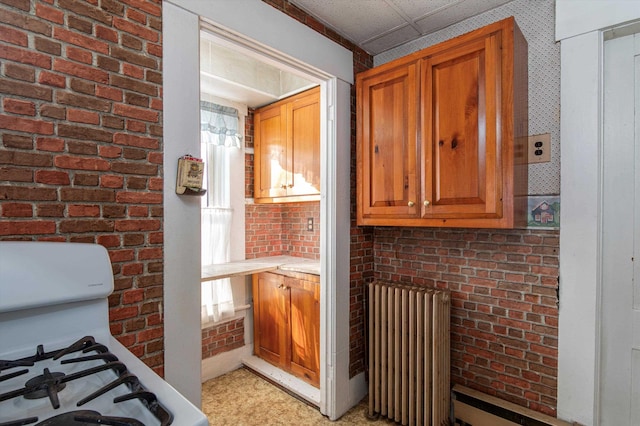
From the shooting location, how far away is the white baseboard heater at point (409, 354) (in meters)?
1.99

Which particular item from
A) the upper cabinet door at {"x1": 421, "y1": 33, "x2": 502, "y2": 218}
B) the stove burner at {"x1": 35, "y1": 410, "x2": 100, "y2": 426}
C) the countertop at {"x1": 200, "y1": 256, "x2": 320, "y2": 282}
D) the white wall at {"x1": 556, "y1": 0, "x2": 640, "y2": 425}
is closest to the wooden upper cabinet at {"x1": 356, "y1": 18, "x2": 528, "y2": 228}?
the upper cabinet door at {"x1": 421, "y1": 33, "x2": 502, "y2": 218}

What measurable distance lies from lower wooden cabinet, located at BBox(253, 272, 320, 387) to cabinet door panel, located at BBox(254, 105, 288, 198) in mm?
815

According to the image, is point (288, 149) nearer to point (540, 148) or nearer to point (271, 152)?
point (271, 152)

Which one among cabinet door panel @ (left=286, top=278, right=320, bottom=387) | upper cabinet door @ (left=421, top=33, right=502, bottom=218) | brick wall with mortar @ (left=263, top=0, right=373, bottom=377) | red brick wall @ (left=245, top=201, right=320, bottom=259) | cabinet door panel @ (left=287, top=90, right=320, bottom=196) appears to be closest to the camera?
upper cabinet door @ (left=421, top=33, right=502, bottom=218)

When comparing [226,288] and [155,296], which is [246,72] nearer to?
[226,288]

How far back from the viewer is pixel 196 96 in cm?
151

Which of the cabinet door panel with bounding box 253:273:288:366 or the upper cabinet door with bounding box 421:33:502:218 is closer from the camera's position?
the upper cabinet door with bounding box 421:33:502:218

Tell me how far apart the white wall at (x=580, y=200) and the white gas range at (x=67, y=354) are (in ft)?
6.23

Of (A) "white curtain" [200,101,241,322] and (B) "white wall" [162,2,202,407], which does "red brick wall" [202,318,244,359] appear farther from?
(B) "white wall" [162,2,202,407]

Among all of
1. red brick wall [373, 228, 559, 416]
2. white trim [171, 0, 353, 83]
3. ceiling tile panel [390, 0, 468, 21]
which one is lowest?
red brick wall [373, 228, 559, 416]

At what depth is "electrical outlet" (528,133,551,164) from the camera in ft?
5.87

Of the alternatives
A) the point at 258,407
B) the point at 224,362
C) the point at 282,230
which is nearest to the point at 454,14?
the point at 282,230

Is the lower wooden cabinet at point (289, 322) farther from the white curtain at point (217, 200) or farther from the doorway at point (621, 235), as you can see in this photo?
the doorway at point (621, 235)

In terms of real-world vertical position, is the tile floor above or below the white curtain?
below
